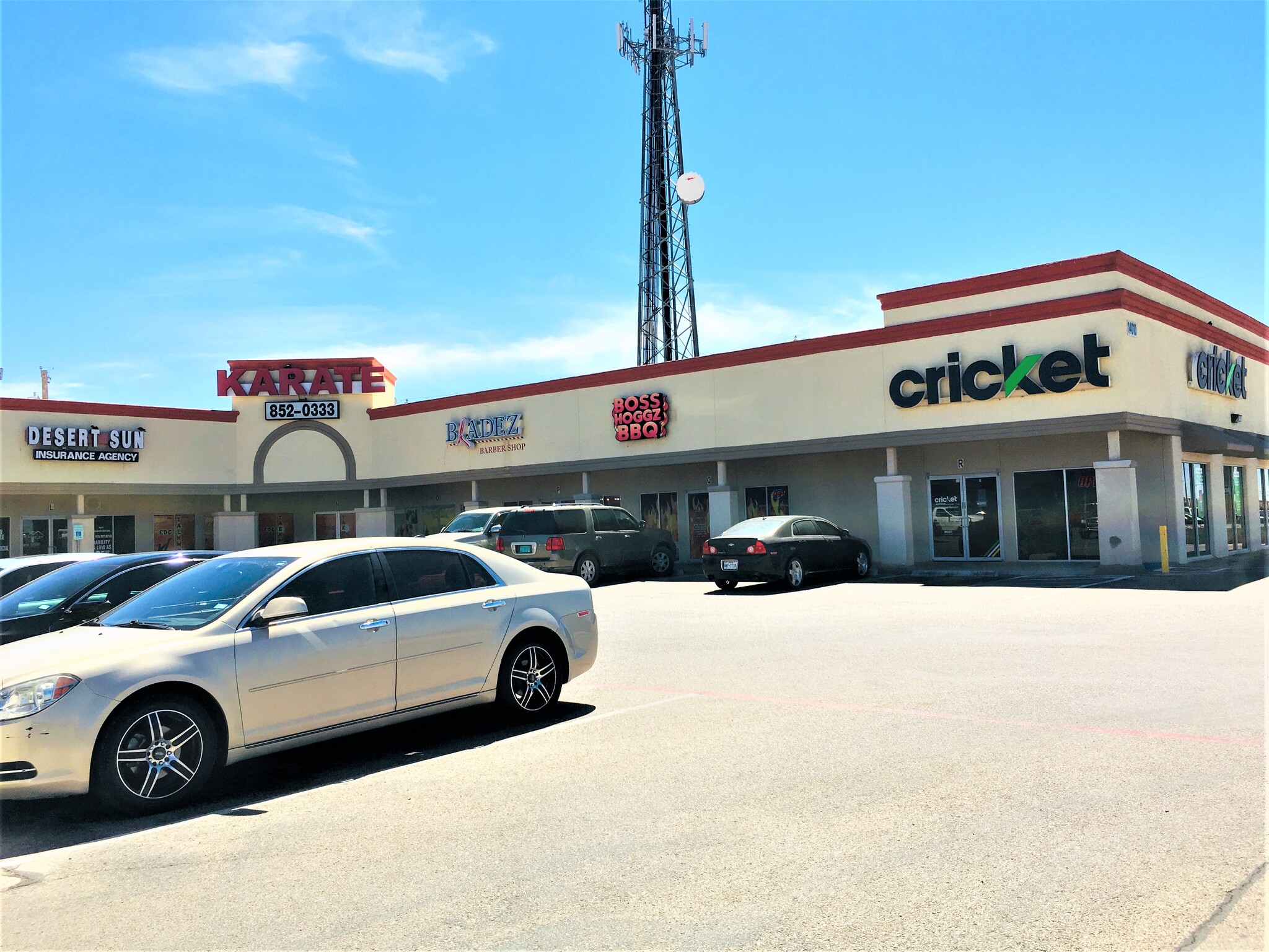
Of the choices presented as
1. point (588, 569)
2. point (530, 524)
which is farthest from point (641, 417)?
point (530, 524)

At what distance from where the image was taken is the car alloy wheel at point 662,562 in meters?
23.8

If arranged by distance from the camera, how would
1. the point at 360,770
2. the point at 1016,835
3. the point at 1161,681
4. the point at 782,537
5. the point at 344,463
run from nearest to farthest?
the point at 1016,835
the point at 360,770
the point at 1161,681
the point at 782,537
the point at 344,463

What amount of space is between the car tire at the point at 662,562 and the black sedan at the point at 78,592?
46.5 ft

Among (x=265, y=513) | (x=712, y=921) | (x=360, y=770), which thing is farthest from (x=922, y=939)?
(x=265, y=513)

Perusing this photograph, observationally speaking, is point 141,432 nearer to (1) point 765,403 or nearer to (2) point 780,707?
(1) point 765,403

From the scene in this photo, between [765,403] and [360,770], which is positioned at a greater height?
[765,403]

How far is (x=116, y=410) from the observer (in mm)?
35125

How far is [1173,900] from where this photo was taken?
418cm

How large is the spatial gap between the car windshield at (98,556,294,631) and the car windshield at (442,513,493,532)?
14.4 metres

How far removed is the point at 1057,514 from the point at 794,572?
701 cm

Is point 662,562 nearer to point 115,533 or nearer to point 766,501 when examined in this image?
point 766,501

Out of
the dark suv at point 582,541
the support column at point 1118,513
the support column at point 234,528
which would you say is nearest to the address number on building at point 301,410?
the support column at point 234,528

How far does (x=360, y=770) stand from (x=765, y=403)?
1999 centimetres

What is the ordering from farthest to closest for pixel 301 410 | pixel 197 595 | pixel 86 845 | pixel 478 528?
pixel 301 410 → pixel 478 528 → pixel 197 595 → pixel 86 845
